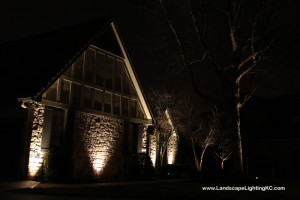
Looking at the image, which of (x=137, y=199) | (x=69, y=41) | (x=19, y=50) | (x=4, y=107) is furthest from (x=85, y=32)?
(x=137, y=199)

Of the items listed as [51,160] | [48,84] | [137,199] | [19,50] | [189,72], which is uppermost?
[19,50]

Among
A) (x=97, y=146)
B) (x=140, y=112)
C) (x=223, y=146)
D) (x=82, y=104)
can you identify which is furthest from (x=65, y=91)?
(x=223, y=146)

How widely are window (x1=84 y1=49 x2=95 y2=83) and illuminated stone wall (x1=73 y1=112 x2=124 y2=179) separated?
1929 millimetres

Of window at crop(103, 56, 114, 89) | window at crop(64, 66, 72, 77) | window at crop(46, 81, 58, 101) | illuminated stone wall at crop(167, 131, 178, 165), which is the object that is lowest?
illuminated stone wall at crop(167, 131, 178, 165)

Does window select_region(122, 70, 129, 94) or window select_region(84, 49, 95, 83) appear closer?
window select_region(84, 49, 95, 83)

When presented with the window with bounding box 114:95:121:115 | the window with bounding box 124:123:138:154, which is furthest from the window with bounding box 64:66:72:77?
the window with bounding box 124:123:138:154

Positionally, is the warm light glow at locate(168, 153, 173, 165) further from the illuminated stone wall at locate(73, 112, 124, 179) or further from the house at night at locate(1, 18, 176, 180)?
the illuminated stone wall at locate(73, 112, 124, 179)

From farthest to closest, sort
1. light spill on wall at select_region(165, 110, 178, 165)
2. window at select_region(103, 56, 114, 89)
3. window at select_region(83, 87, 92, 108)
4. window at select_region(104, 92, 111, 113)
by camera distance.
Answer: light spill on wall at select_region(165, 110, 178, 165) → window at select_region(103, 56, 114, 89) → window at select_region(104, 92, 111, 113) → window at select_region(83, 87, 92, 108)

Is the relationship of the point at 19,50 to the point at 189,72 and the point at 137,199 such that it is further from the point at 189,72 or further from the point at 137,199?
the point at 137,199

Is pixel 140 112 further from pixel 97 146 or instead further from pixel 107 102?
pixel 97 146

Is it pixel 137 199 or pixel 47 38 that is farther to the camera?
pixel 47 38

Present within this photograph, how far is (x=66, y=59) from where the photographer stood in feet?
50.5

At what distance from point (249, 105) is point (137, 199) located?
2208cm

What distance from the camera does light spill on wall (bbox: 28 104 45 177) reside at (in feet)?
45.2
